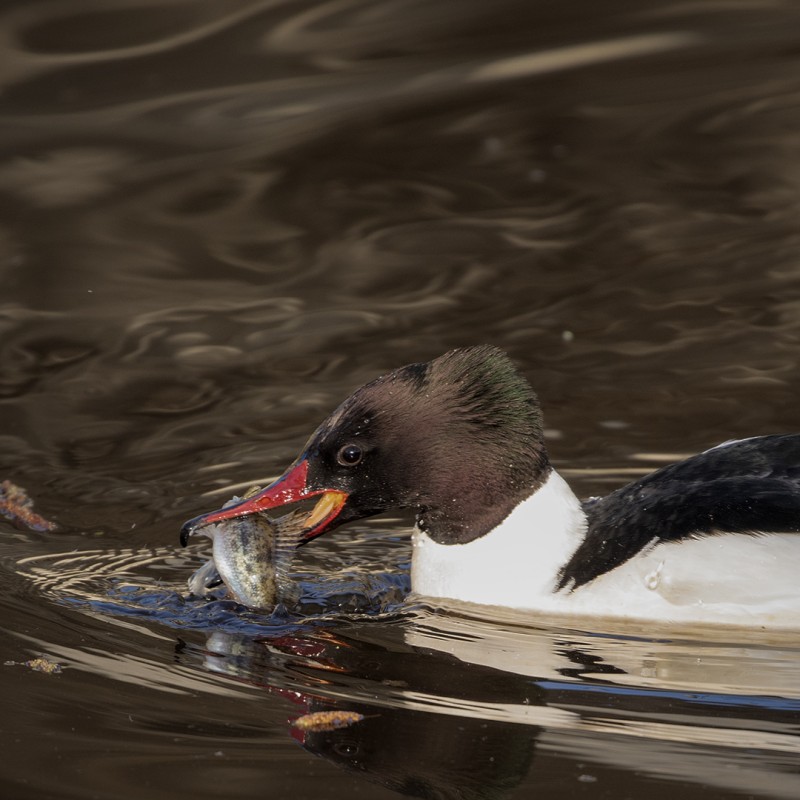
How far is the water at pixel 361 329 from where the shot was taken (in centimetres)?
457

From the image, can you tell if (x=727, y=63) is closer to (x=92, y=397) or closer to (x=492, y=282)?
(x=492, y=282)

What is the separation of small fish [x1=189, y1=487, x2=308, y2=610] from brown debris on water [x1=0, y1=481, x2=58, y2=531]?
3.89ft

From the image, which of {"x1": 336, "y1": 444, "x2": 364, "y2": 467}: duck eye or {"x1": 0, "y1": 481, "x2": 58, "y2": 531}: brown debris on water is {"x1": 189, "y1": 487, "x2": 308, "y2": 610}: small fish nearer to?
{"x1": 336, "y1": 444, "x2": 364, "y2": 467}: duck eye

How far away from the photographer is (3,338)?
353 inches

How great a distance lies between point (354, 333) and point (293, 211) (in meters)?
1.80

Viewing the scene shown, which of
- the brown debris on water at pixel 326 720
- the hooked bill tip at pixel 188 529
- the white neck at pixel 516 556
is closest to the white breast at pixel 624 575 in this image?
the white neck at pixel 516 556

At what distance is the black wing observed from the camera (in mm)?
5465

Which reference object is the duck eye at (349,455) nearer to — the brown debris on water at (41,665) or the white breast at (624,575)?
the white breast at (624,575)

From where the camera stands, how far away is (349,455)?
18.8 ft

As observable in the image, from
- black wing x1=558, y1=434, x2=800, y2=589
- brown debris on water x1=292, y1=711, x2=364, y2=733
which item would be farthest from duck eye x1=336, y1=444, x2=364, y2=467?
brown debris on water x1=292, y1=711, x2=364, y2=733

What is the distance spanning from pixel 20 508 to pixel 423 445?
205 centimetres

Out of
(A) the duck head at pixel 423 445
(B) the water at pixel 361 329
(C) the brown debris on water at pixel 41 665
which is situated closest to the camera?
(B) the water at pixel 361 329

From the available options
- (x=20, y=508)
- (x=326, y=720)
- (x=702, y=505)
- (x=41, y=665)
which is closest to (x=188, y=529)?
(x=41, y=665)

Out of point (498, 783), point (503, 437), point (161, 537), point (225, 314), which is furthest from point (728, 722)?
point (225, 314)
